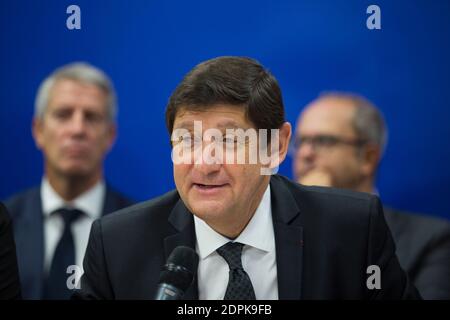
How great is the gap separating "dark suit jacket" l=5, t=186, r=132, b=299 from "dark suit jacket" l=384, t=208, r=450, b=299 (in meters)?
1.25

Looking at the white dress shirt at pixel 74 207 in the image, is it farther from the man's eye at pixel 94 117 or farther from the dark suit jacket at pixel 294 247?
the dark suit jacket at pixel 294 247

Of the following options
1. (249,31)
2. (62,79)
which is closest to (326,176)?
(249,31)

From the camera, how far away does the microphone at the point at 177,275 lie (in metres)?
1.76

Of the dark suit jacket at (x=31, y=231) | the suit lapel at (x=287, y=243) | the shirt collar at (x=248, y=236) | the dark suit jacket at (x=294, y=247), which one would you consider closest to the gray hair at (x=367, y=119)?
the dark suit jacket at (x=294, y=247)

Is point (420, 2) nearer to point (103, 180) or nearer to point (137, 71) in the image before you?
point (137, 71)

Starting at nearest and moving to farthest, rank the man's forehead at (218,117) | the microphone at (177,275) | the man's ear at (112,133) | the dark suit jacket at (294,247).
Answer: the microphone at (177,275), the man's forehead at (218,117), the dark suit jacket at (294,247), the man's ear at (112,133)

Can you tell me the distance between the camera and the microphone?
1.76 m

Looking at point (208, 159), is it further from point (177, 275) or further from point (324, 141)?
point (324, 141)

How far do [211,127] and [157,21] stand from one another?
997 millimetres

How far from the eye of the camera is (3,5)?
3.14 meters

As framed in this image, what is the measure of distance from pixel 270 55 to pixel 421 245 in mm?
1113

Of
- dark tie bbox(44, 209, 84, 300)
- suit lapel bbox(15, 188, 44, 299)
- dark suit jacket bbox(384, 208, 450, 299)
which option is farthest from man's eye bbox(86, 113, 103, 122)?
dark suit jacket bbox(384, 208, 450, 299)

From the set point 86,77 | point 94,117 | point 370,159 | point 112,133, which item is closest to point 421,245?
point 370,159

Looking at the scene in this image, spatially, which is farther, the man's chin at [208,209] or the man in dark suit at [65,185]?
the man in dark suit at [65,185]
